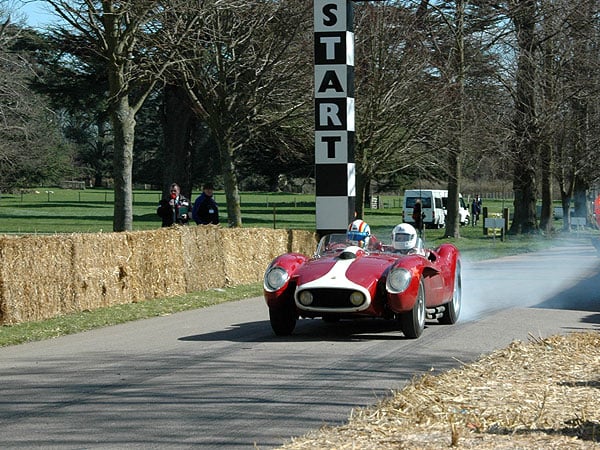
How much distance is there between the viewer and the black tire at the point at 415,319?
460 inches

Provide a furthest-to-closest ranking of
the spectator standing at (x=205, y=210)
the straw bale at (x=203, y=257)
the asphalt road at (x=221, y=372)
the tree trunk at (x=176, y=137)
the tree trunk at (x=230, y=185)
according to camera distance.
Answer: the tree trunk at (x=176, y=137)
the tree trunk at (x=230, y=185)
the spectator standing at (x=205, y=210)
the straw bale at (x=203, y=257)
the asphalt road at (x=221, y=372)

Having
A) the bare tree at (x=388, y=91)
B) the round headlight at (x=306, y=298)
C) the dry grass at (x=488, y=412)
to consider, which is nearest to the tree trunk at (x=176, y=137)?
the bare tree at (x=388, y=91)

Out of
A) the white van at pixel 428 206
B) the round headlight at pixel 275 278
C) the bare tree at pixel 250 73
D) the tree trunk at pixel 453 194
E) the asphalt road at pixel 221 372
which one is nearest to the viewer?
the asphalt road at pixel 221 372

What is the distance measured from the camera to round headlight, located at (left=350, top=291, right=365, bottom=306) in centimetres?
1142

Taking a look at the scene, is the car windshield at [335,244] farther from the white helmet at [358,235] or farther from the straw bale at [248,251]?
the straw bale at [248,251]

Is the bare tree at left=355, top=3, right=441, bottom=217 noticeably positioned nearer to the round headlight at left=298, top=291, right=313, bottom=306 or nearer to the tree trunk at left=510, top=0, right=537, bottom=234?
the tree trunk at left=510, top=0, right=537, bottom=234

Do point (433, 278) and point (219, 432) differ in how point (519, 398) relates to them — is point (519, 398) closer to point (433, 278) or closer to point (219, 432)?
point (219, 432)

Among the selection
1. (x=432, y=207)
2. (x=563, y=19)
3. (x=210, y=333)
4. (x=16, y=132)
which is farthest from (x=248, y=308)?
(x=432, y=207)

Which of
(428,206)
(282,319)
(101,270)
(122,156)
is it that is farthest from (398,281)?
(428,206)

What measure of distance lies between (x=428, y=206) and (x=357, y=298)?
50.7 metres

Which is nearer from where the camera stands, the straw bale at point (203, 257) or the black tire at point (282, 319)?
the black tire at point (282, 319)

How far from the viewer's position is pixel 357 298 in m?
11.4

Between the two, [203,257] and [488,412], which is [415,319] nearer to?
[488,412]

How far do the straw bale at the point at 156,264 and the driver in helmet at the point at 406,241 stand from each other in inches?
216
